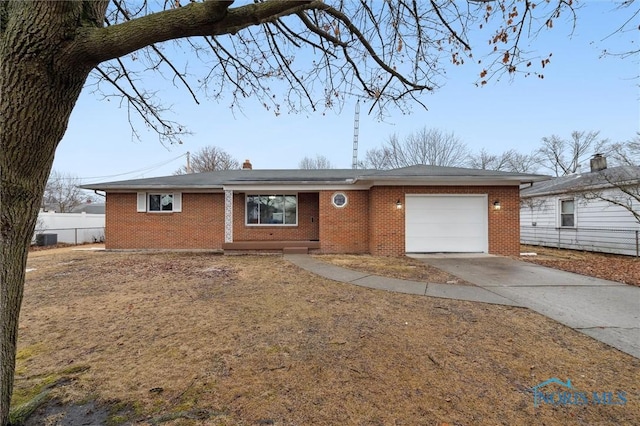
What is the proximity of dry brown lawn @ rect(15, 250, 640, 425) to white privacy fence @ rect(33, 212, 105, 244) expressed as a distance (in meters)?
15.6

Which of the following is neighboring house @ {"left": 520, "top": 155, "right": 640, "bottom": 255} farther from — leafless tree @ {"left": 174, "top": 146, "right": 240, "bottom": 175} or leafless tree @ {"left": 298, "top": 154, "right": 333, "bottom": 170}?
leafless tree @ {"left": 174, "top": 146, "right": 240, "bottom": 175}

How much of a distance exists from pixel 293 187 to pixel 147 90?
699 centimetres

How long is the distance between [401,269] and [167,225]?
1044 centimetres

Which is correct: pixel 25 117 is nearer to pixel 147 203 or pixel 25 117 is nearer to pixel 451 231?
pixel 451 231

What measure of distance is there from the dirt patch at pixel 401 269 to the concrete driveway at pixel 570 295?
392 millimetres

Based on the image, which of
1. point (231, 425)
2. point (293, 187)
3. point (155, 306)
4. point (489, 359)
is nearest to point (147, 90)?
point (155, 306)

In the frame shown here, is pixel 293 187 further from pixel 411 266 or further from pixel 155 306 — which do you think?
pixel 155 306

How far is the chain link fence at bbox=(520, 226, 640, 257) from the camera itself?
38.4 ft

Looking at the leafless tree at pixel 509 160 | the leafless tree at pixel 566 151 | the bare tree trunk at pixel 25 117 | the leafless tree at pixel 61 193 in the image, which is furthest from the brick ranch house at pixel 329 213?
the leafless tree at pixel 61 193

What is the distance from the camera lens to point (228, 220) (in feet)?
38.5

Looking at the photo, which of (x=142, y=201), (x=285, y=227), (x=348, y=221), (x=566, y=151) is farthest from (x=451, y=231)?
(x=566, y=151)

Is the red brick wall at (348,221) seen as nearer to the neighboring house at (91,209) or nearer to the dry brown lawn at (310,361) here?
the dry brown lawn at (310,361)

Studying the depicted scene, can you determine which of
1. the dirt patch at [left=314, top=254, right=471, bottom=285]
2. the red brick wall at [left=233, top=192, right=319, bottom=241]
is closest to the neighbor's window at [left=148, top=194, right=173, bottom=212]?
the red brick wall at [left=233, top=192, right=319, bottom=241]

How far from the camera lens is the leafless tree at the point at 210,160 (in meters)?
36.0
